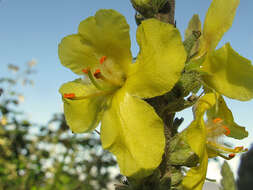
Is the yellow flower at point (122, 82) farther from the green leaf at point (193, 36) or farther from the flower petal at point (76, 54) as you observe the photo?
the green leaf at point (193, 36)

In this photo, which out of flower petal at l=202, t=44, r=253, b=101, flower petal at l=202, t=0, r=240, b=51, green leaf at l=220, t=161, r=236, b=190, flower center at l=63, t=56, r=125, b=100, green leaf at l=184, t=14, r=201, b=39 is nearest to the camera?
flower petal at l=202, t=44, r=253, b=101

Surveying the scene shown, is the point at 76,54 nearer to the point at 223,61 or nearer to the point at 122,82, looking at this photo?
the point at 122,82


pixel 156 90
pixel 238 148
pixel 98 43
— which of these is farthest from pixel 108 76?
pixel 238 148

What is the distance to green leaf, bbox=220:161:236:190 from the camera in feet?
5.90

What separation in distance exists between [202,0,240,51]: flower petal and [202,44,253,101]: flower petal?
0.43 ft

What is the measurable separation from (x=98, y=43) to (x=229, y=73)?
0.68 meters

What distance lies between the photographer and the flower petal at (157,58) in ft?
3.85

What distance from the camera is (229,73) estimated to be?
131 cm

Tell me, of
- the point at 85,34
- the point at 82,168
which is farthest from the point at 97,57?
the point at 82,168

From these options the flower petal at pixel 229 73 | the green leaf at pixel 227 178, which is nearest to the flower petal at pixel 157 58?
the flower petal at pixel 229 73

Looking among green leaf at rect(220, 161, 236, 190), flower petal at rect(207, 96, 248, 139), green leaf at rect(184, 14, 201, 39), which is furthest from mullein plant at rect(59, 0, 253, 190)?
green leaf at rect(220, 161, 236, 190)

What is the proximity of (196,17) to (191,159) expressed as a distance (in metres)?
0.84

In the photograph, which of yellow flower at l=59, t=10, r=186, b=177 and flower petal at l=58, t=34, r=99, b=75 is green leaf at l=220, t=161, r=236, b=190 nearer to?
Result: yellow flower at l=59, t=10, r=186, b=177

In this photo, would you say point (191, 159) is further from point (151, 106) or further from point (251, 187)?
point (251, 187)
